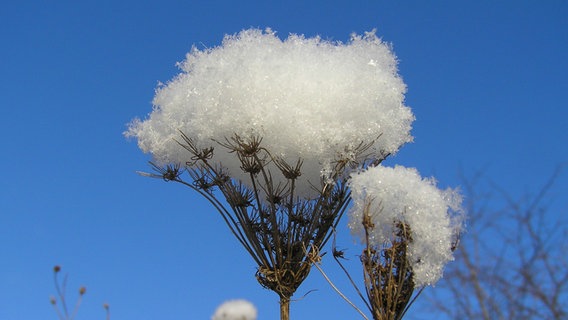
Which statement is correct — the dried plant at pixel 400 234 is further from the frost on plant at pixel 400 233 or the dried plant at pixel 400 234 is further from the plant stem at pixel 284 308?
the plant stem at pixel 284 308

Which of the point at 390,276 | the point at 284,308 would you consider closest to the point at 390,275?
the point at 390,276

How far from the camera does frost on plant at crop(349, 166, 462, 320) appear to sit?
206 inches

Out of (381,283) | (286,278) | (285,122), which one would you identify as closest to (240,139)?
(285,122)

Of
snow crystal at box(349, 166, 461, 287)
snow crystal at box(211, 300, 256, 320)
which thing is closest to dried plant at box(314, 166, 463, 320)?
snow crystal at box(349, 166, 461, 287)

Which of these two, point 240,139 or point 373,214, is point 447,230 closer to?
point 373,214

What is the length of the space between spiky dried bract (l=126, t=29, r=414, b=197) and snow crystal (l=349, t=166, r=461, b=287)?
0.60 metres

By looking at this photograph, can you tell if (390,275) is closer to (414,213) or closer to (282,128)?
(414,213)

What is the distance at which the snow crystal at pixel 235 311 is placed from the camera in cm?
365

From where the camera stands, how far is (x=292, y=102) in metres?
5.82

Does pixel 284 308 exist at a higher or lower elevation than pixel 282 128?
lower

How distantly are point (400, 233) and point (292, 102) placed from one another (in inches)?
55.9

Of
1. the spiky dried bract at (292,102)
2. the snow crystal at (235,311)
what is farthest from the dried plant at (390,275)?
the snow crystal at (235,311)

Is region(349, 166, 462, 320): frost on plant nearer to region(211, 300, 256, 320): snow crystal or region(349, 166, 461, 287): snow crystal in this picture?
region(349, 166, 461, 287): snow crystal

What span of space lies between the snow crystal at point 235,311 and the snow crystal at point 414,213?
1.84m
